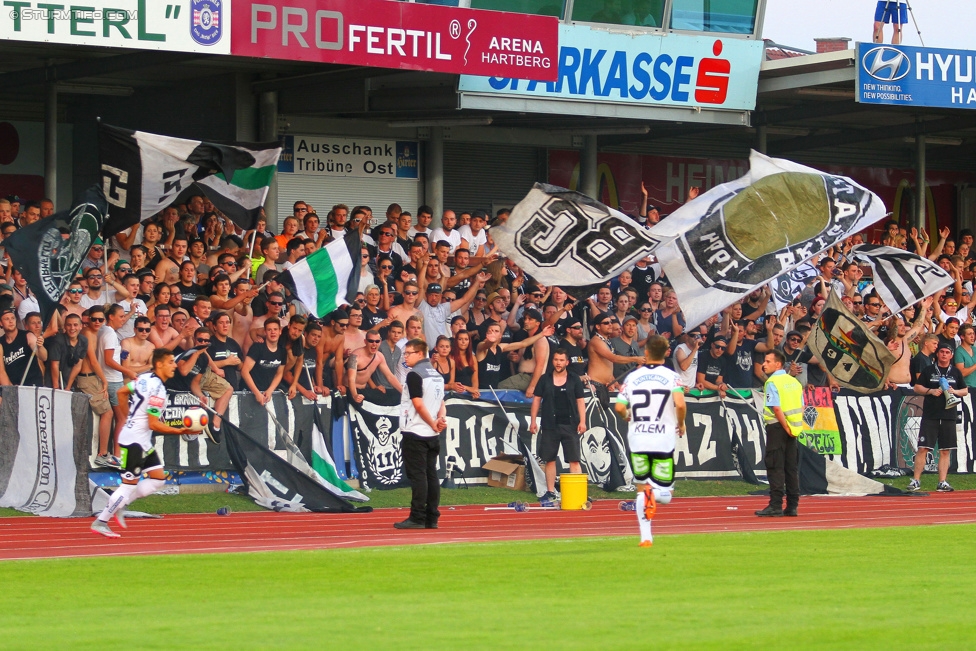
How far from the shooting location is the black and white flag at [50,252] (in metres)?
15.9

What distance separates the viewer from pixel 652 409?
41.0 ft

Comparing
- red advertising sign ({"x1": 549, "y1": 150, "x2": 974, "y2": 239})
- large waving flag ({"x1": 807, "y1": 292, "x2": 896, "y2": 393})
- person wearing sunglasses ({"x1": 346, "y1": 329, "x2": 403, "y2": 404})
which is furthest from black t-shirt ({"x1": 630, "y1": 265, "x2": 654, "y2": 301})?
red advertising sign ({"x1": 549, "y1": 150, "x2": 974, "y2": 239})

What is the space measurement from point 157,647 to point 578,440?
35.9 feet

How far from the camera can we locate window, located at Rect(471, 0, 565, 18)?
926 inches

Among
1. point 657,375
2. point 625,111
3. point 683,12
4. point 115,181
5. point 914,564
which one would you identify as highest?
point 683,12

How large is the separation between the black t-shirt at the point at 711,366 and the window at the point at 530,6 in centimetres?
659

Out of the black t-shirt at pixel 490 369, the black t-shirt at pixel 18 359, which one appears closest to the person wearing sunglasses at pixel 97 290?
the black t-shirt at pixel 18 359

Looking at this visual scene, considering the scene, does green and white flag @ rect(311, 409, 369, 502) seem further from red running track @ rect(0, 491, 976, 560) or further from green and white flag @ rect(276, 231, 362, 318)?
green and white flag @ rect(276, 231, 362, 318)

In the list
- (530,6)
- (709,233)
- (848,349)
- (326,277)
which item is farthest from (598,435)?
(530,6)

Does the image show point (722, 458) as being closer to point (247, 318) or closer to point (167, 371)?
point (247, 318)

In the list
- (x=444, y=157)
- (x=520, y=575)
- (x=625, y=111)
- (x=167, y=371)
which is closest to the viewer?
(x=520, y=575)

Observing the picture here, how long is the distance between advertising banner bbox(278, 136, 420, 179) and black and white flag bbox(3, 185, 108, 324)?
8.06 metres

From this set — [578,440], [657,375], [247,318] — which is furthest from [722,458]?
[657,375]

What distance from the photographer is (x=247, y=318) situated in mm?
17656
